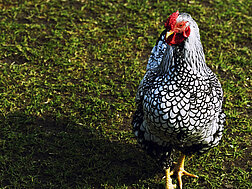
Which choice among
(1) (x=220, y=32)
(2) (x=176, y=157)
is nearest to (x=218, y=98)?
(2) (x=176, y=157)

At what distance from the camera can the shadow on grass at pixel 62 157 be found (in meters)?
3.63

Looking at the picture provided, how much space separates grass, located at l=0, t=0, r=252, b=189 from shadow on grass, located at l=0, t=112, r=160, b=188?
0.01 meters

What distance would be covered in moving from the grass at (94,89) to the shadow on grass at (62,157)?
12mm

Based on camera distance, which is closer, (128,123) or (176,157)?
(176,157)

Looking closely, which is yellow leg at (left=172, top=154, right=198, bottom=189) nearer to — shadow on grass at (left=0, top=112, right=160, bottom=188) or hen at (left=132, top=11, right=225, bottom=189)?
shadow on grass at (left=0, top=112, right=160, bottom=188)

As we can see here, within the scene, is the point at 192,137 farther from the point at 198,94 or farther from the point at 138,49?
the point at 138,49

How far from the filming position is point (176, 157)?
3982mm

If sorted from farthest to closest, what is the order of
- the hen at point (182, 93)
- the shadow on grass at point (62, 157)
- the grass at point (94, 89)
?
the grass at point (94, 89)
the shadow on grass at point (62, 157)
the hen at point (182, 93)

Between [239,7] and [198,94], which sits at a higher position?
[239,7]

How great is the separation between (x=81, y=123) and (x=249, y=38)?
3423 millimetres

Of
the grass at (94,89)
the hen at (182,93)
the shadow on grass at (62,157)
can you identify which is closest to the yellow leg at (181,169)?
the grass at (94,89)

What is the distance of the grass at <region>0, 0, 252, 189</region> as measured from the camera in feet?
12.3

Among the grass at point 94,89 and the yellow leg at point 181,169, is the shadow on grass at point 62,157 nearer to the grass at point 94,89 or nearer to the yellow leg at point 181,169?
the grass at point 94,89

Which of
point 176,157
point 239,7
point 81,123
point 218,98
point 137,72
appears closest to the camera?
point 218,98
